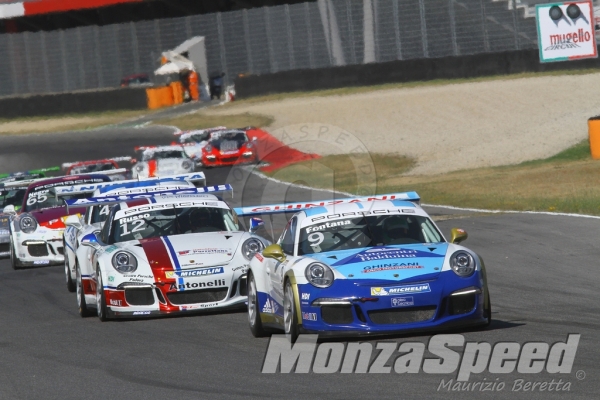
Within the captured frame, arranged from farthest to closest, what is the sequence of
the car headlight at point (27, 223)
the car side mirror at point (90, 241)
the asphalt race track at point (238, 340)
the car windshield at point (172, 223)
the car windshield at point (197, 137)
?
the car windshield at point (197, 137), the car headlight at point (27, 223), the car windshield at point (172, 223), the car side mirror at point (90, 241), the asphalt race track at point (238, 340)

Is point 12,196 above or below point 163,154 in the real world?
above

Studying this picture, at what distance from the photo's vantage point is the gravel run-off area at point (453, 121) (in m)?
32.7

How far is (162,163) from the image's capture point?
31.9 m

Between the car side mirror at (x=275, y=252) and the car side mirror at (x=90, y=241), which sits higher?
the car side mirror at (x=275, y=252)

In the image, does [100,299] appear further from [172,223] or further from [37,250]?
[37,250]

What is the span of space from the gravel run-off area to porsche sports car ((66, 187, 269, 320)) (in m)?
19.3

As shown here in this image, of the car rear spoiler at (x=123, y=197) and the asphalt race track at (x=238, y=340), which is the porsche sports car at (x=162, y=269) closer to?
the asphalt race track at (x=238, y=340)

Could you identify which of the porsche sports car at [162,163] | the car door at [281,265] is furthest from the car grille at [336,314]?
the porsche sports car at [162,163]

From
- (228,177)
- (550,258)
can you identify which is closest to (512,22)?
(228,177)

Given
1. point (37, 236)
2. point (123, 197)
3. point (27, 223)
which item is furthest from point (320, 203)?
point (27, 223)

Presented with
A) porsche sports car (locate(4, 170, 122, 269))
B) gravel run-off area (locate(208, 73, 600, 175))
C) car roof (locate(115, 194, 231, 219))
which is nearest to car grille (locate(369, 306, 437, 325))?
car roof (locate(115, 194, 231, 219))

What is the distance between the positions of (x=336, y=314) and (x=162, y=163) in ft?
77.4

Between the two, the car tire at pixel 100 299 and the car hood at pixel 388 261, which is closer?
the car hood at pixel 388 261

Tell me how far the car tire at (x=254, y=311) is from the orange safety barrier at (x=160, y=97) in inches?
1809
